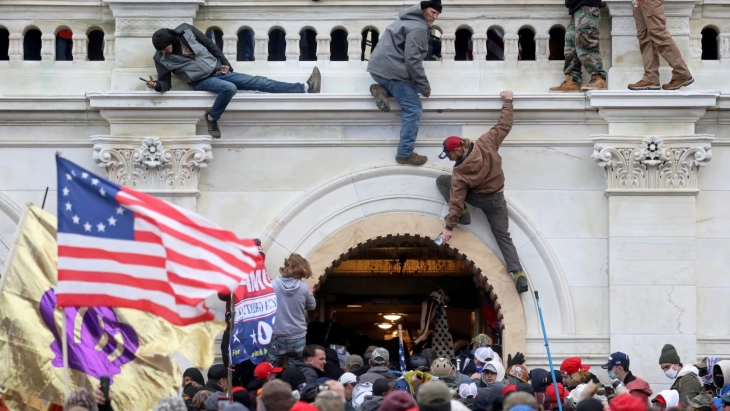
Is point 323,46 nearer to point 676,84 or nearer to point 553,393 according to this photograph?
point 676,84

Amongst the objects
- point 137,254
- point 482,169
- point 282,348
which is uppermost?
point 482,169

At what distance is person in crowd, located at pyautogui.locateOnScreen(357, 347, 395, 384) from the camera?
19719mm

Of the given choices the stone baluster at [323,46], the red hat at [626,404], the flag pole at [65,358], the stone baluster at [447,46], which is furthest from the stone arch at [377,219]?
the red hat at [626,404]

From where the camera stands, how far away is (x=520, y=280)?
2148cm

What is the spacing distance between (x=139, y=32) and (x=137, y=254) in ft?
20.2

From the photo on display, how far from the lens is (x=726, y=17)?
21969 mm

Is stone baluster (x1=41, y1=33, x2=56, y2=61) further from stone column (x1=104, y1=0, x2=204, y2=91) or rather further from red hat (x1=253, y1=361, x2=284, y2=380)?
red hat (x1=253, y1=361, x2=284, y2=380)

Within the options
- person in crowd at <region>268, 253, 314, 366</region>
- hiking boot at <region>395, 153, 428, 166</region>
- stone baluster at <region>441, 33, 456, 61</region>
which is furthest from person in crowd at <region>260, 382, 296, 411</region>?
stone baluster at <region>441, 33, 456, 61</region>

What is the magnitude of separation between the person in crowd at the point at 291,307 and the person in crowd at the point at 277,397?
18.1ft

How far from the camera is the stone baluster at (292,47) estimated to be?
22.0 metres

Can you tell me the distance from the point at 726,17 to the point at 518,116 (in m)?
2.81

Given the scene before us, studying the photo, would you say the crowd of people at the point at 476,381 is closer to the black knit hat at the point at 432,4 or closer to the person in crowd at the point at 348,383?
the person in crowd at the point at 348,383

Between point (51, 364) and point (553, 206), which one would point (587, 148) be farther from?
point (51, 364)

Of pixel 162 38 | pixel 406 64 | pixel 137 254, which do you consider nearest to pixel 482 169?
pixel 406 64
